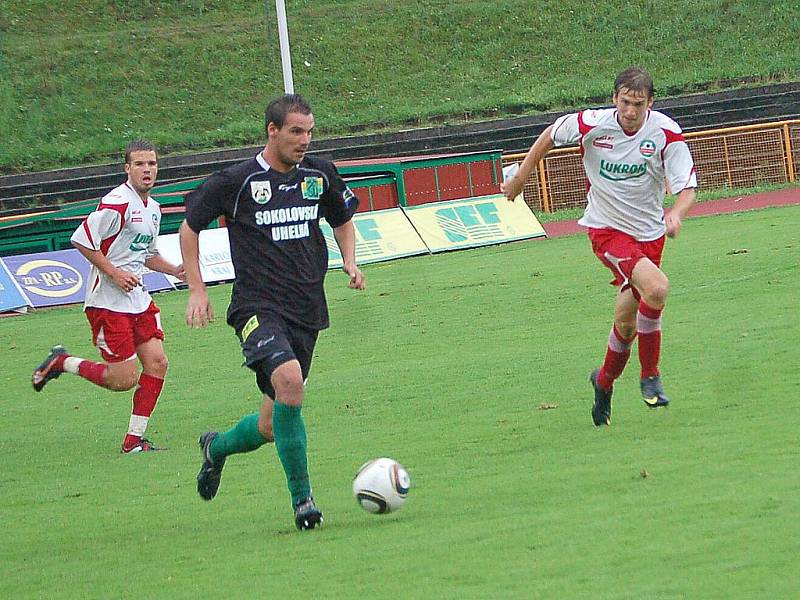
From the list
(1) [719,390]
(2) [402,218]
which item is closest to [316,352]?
(1) [719,390]

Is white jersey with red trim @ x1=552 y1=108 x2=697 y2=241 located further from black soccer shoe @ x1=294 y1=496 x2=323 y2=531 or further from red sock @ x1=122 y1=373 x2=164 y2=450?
red sock @ x1=122 y1=373 x2=164 y2=450

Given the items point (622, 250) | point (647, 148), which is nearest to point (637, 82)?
point (647, 148)

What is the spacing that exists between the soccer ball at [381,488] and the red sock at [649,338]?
2.51 metres

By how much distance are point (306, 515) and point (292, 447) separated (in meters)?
0.32

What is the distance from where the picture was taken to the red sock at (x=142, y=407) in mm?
9125

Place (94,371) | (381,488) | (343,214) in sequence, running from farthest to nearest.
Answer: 1. (94,371)
2. (343,214)
3. (381,488)

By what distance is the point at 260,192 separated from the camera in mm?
6340

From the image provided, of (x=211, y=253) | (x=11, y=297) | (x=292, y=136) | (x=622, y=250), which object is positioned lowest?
(x=11, y=297)

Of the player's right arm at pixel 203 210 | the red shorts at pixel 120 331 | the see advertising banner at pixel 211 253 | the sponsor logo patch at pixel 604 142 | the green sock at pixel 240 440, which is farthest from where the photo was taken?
the see advertising banner at pixel 211 253

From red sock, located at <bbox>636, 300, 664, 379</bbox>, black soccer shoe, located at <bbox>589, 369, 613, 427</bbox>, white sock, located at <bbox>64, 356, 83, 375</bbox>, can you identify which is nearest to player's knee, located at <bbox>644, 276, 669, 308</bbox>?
red sock, located at <bbox>636, 300, 664, 379</bbox>

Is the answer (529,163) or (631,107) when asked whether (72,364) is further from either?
(631,107)

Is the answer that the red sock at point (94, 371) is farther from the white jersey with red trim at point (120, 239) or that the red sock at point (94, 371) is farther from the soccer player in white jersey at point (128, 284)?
the white jersey with red trim at point (120, 239)

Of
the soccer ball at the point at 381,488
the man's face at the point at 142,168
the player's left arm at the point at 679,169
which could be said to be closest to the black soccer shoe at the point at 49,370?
the man's face at the point at 142,168

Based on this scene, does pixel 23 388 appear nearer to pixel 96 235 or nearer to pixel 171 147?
pixel 96 235
